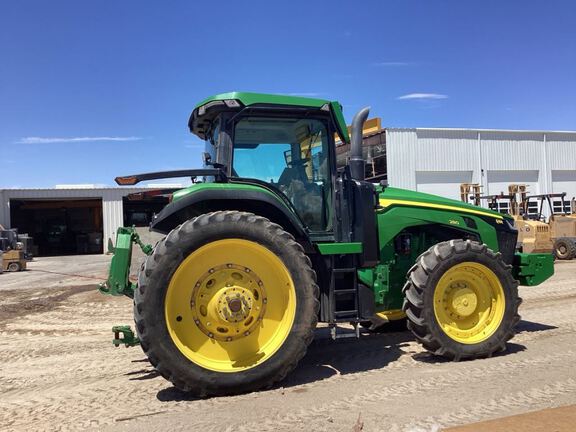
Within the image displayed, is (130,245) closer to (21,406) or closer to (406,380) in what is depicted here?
(21,406)

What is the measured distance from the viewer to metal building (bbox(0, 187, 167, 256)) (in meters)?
33.2

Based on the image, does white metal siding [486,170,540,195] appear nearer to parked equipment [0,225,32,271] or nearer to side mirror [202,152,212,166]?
parked equipment [0,225,32,271]

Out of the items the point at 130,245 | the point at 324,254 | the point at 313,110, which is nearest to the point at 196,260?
the point at 130,245

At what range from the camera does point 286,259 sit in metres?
4.39

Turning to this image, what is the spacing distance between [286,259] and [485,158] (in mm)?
27064

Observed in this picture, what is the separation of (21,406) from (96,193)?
31.4m

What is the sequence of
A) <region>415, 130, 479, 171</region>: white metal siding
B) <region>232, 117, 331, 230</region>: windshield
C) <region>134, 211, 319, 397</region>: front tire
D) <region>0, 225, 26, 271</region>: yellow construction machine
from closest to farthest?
<region>134, 211, 319, 397</region>: front tire, <region>232, 117, 331, 230</region>: windshield, <region>0, 225, 26, 271</region>: yellow construction machine, <region>415, 130, 479, 171</region>: white metal siding

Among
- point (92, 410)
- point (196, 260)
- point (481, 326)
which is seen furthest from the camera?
point (481, 326)

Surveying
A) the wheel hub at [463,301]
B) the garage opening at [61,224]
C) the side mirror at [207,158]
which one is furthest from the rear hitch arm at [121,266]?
the garage opening at [61,224]

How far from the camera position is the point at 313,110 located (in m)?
4.99

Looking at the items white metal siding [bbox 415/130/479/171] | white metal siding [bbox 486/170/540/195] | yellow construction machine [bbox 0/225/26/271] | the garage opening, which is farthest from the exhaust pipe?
the garage opening

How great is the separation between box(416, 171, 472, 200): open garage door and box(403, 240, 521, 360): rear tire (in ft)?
74.8

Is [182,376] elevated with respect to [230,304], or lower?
lower

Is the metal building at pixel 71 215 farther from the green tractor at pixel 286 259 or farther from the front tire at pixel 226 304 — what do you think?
the front tire at pixel 226 304
